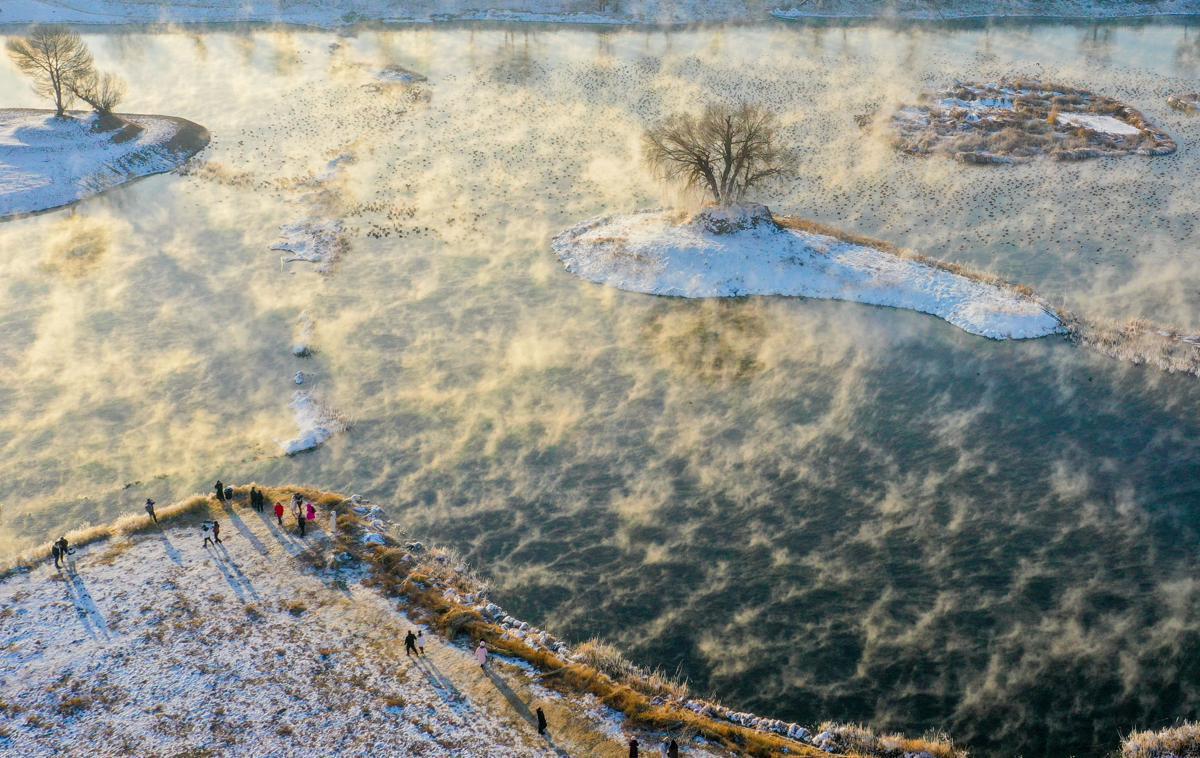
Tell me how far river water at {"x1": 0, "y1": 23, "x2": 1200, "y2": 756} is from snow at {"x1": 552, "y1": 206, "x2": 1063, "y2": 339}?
144 centimetres

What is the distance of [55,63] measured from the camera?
82.1 metres

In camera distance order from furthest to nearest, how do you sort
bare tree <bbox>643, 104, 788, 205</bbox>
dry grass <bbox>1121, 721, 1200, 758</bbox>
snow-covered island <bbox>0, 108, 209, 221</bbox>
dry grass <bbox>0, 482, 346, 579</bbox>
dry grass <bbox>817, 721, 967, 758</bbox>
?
snow-covered island <bbox>0, 108, 209, 221</bbox>
bare tree <bbox>643, 104, 788, 205</bbox>
dry grass <bbox>0, 482, 346, 579</bbox>
dry grass <bbox>817, 721, 967, 758</bbox>
dry grass <bbox>1121, 721, 1200, 758</bbox>

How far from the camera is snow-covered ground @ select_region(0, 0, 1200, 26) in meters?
125

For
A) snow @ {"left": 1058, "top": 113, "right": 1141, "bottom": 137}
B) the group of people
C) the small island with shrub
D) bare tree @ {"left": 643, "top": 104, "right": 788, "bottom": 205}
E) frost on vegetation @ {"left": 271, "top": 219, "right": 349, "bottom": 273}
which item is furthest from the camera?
snow @ {"left": 1058, "top": 113, "right": 1141, "bottom": 137}

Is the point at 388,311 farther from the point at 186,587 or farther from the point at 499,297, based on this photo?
the point at 186,587

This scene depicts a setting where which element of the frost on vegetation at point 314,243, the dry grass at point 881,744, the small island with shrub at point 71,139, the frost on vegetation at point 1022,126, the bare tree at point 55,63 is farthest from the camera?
the bare tree at point 55,63

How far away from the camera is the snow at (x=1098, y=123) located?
8212cm

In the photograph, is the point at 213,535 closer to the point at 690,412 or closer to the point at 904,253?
the point at 690,412

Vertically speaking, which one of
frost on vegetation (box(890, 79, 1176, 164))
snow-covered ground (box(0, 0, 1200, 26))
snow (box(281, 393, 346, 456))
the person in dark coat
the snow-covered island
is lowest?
the person in dark coat

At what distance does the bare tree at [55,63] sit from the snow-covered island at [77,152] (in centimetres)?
228

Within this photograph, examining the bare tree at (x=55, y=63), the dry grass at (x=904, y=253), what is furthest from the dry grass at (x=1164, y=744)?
the bare tree at (x=55, y=63)

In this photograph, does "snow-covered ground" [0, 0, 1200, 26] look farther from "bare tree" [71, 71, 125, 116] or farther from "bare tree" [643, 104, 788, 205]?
"bare tree" [643, 104, 788, 205]

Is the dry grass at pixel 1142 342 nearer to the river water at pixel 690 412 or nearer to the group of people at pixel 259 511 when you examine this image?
the river water at pixel 690 412

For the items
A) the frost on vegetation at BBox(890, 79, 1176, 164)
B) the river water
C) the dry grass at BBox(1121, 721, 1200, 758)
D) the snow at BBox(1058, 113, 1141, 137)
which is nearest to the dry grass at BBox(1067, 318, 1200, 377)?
the river water
